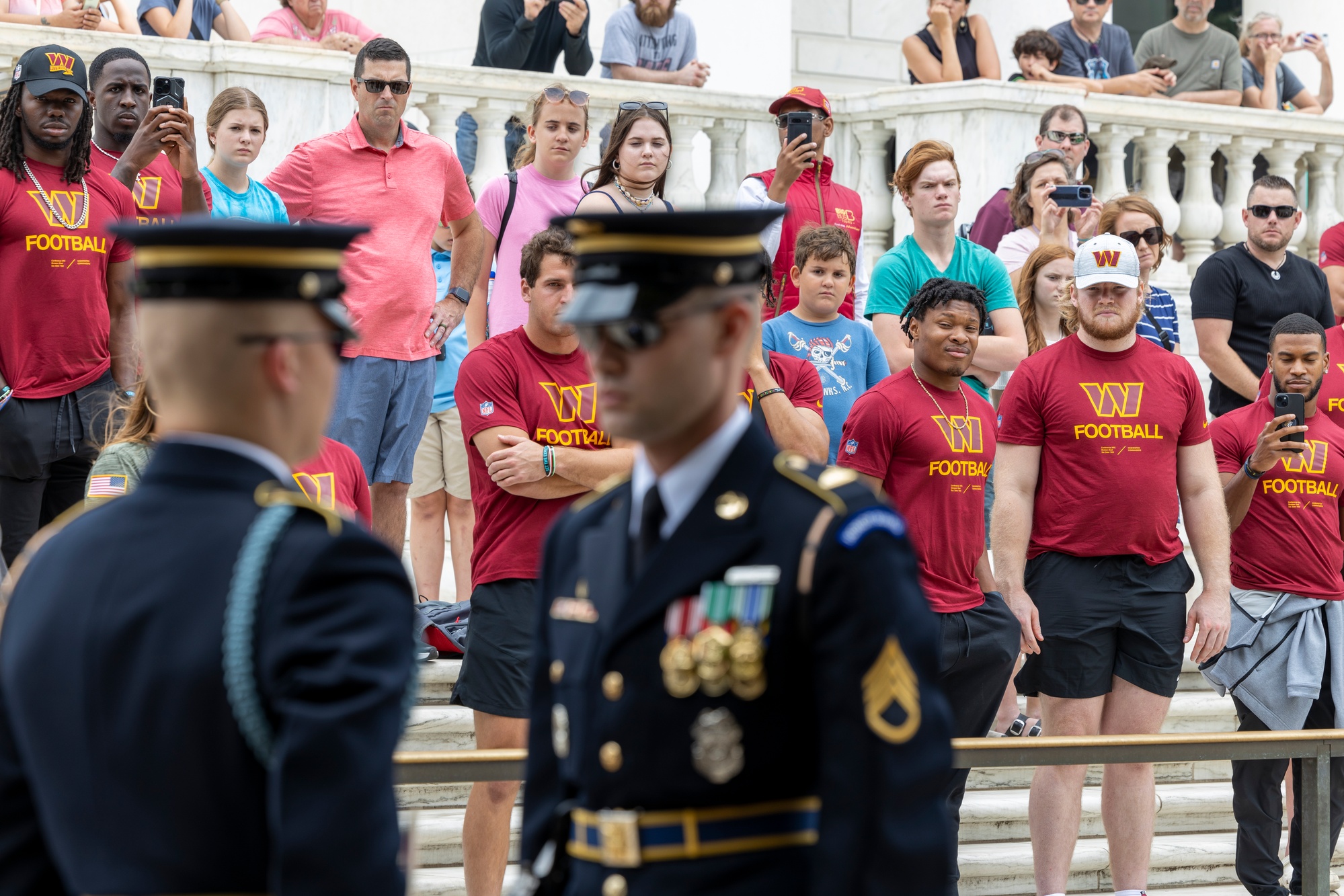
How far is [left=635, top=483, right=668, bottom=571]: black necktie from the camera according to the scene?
209 cm

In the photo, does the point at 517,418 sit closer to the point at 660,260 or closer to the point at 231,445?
the point at 660,260

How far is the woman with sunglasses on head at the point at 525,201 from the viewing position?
245 inches

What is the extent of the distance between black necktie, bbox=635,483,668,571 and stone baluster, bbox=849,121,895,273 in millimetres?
6963

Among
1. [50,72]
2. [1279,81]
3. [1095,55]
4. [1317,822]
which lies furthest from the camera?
[1279,81]

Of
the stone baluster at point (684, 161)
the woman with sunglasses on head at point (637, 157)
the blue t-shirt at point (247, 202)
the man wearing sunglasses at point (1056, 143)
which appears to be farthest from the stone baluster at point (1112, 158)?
the blue t-shirt at point (247, 202)

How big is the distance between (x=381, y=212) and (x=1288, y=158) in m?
6.25

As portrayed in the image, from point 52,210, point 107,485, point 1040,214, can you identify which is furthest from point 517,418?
point 1040,214

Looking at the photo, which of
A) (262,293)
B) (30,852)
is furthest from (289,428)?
(30,852)

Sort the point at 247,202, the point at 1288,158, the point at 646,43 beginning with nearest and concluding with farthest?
the point at 247,202, the point at 646,43, the point at 1288,158

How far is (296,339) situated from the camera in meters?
1.88

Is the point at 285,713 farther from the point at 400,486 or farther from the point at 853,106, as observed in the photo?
the point at 853,106

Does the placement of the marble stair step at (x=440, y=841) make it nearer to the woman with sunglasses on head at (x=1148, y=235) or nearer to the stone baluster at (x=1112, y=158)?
the woman with sunglasses on head at (x=1148, y=235)

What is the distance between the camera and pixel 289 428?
1.90 m

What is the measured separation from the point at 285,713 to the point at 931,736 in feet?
2.40
